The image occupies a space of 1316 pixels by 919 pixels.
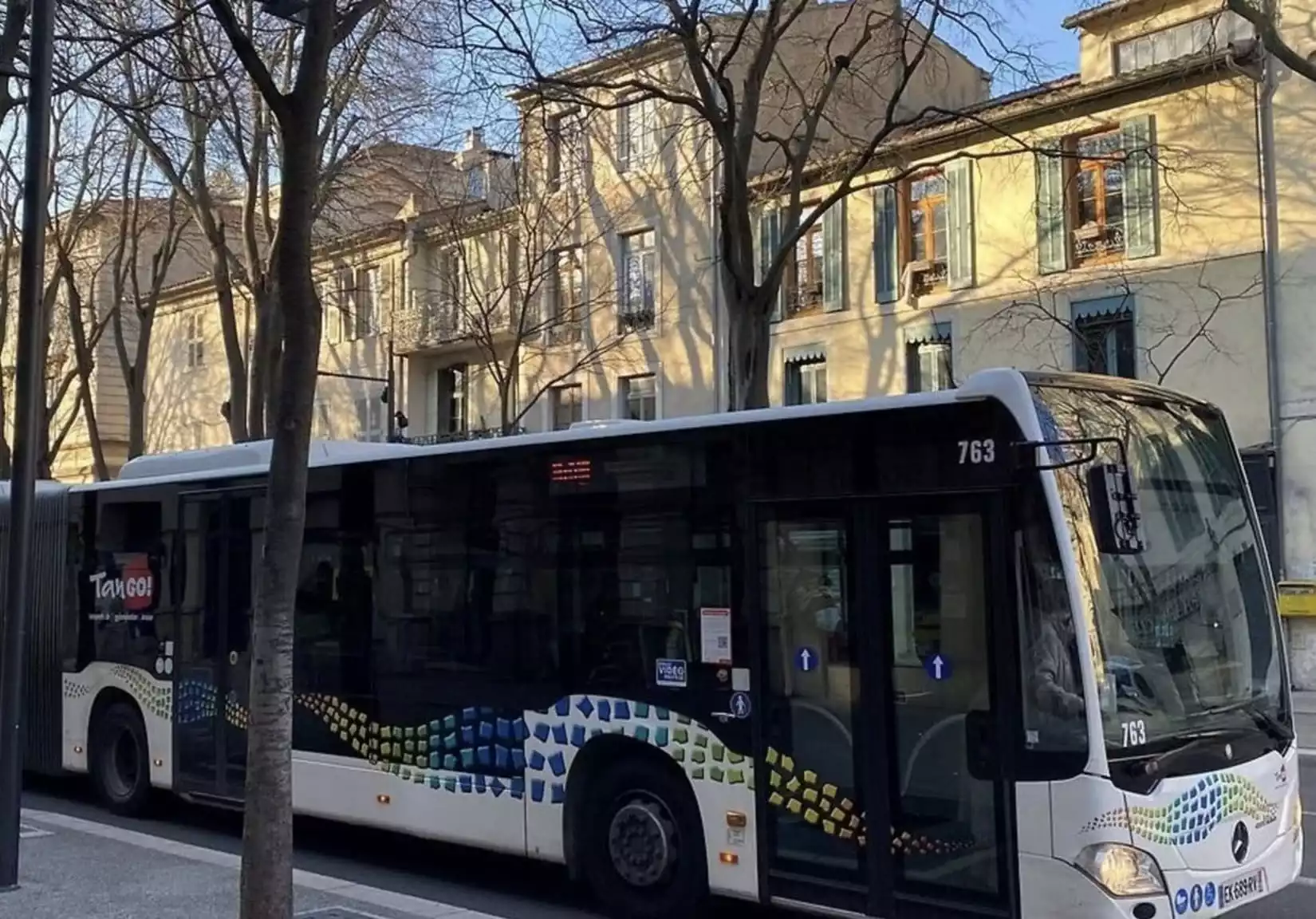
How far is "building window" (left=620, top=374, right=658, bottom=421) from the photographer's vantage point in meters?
29.7

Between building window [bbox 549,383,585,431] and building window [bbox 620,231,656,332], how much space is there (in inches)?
85.4

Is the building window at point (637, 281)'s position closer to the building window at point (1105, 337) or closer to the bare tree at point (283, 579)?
the building window at point (1105, 337)

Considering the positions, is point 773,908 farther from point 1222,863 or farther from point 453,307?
point 453,307

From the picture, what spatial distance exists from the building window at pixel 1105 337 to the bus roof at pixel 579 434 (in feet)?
47.8

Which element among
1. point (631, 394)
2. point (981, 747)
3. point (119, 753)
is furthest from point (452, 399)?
point (981, 747)

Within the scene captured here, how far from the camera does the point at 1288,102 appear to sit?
21344 mm

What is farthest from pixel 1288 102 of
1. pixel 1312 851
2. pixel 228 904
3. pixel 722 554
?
pixel 228 904

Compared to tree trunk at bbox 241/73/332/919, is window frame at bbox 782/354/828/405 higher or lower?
higher

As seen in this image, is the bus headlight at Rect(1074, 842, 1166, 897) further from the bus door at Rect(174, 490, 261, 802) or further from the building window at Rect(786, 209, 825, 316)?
the building window at Rect(786, 209, 825, 316)

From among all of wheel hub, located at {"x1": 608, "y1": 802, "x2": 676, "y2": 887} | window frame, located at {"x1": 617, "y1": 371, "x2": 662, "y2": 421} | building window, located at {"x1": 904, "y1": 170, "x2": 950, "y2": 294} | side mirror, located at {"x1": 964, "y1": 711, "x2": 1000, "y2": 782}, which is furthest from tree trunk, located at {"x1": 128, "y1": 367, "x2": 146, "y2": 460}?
side mirror, located at {"x1": 964, "y1": 711, "x2": 1000, "y2": 782}

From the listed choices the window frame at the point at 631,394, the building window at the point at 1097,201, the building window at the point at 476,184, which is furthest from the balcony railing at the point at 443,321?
the building window at the point at 1097,201

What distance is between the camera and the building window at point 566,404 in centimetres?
3138

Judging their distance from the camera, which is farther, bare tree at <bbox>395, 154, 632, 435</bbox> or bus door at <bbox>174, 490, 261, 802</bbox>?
bare tree at <bbox>395, 154, 632, 435</bbox>

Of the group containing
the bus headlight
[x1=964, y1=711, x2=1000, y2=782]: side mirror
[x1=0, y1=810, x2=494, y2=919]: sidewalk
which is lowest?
[x1=0, y1=810, x2=494, y2=919]: sidewalk
